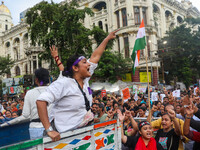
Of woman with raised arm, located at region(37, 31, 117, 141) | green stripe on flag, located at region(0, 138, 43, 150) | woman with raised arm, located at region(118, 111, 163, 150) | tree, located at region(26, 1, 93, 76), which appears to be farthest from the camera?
tree, located at region(26, 1, 93, 76)

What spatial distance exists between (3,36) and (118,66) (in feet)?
121

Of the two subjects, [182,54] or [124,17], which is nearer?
Result: [124,17]

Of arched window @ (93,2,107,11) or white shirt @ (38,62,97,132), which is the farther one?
arched window @ (93,2,107,11)

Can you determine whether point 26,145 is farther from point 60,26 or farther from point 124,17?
point 124,17

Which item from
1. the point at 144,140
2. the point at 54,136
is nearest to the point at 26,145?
the point at 54,136

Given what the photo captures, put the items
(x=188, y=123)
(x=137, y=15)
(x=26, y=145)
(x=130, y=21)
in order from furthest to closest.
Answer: (x=137, y=15), (x=130, y=21), (x=188, y=123), (x=26, y=145)

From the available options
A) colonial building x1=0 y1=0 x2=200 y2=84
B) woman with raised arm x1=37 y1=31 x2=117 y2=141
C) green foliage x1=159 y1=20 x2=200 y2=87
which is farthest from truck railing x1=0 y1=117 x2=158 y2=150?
green foliage x1=159 y1=20 x2=200 y2=87

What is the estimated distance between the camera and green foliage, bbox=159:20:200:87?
89.4 feet

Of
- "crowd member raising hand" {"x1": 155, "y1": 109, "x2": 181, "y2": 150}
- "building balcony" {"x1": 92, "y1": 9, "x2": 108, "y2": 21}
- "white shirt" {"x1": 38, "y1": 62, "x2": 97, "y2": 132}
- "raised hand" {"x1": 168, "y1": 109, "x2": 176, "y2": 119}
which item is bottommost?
"crowd member raising hand" {"x1": 155, "y1": 109, "x2": 181, "y2": 150}

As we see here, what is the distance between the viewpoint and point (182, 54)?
27.6 metres

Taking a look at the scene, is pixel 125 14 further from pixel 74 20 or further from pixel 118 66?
pixel 74 20

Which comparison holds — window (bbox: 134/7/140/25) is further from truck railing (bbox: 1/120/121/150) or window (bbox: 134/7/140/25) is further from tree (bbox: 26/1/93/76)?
truck railing (bbox: 1/120/121/150)

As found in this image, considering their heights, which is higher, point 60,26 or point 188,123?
point 60,26

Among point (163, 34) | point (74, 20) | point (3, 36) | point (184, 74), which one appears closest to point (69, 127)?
point (74, 20)
